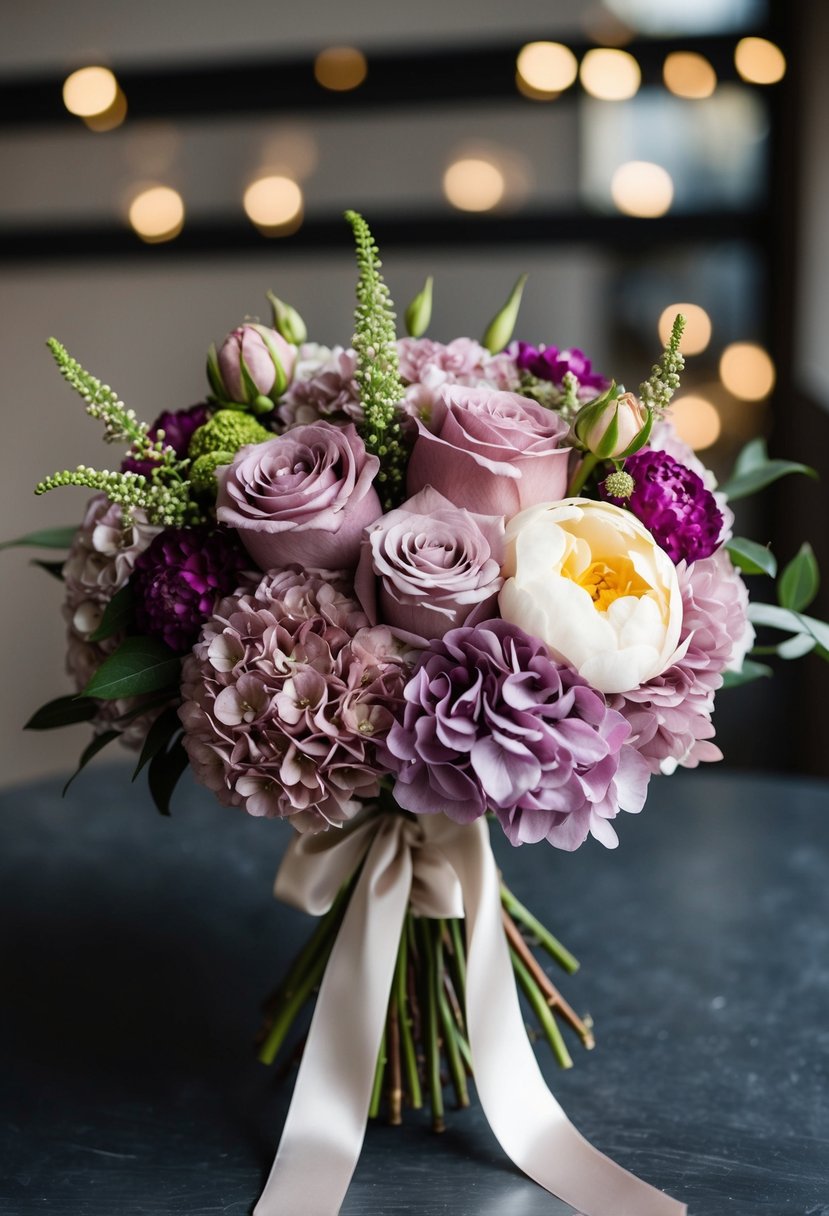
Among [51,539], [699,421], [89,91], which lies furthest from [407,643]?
[89,91]

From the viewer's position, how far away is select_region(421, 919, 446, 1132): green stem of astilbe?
757 mm

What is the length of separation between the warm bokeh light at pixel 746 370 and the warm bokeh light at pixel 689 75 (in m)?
0.73

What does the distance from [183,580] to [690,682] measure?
1.04 feet

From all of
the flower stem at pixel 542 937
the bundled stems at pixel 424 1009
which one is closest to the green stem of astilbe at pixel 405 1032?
the bundled stems at pixel 424 1009

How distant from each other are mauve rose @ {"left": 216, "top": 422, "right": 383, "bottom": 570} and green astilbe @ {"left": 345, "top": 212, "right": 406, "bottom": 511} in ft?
0.07

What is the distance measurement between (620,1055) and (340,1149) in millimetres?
242

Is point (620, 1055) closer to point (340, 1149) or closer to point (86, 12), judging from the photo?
point (340, 1149)

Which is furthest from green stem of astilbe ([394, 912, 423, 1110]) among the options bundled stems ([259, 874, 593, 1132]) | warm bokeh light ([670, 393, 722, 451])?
warm bokeh light ([670, 393, 722, 451])

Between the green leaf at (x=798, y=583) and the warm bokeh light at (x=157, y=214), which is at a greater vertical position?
the warm bokeh light at (x=157, y=214)

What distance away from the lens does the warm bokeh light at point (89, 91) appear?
3.43 meters

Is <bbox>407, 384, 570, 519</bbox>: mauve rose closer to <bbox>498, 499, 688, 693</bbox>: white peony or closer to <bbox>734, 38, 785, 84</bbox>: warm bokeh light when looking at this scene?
<bbox>498, 499, 688, 693</bbox>: white peony

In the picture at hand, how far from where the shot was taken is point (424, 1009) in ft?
2.61

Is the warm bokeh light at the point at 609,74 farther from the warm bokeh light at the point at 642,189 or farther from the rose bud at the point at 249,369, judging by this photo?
the rose bud at the point at 249,369

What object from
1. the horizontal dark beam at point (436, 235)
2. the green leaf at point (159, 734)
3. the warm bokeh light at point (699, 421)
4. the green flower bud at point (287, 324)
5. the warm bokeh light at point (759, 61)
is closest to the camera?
the green leaf at point (159, 734)
